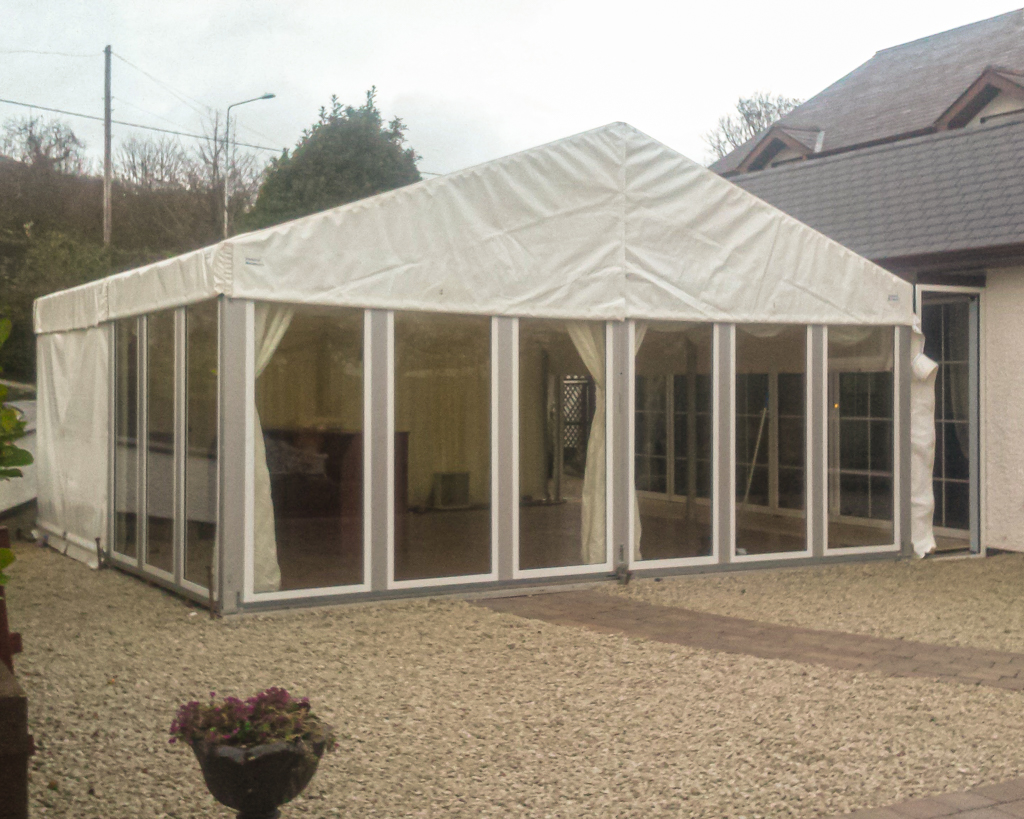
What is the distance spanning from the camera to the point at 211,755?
2902 millimetres

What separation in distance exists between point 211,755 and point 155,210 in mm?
32588

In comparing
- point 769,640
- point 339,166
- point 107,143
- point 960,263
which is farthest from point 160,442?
point 107,143

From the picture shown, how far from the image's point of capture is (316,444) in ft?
25.3

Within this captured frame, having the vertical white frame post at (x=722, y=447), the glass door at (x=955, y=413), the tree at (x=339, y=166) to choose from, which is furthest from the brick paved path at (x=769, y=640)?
the tree at (x=339, y=166)

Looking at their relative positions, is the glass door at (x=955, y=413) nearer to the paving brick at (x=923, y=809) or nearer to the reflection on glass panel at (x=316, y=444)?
the reflection on glass panel at (x=316, y=444)

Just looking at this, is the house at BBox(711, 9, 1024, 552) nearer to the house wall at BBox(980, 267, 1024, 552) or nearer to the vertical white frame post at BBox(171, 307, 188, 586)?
the house wall at BBox(980, 267, 1024, 552)

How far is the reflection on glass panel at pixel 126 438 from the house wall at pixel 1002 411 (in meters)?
7.28

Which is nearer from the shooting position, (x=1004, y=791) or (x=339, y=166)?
(x=1004, y=791)

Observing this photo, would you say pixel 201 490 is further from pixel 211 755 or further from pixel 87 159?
pixel 87 159

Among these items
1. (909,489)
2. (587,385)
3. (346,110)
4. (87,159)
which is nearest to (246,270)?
(587,385)

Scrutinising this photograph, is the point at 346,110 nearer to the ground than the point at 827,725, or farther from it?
farther from it

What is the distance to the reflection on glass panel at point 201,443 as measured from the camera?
24.2 ft

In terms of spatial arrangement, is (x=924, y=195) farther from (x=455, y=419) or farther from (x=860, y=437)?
(x=455, y=419)

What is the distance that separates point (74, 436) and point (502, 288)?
15.1 feet
